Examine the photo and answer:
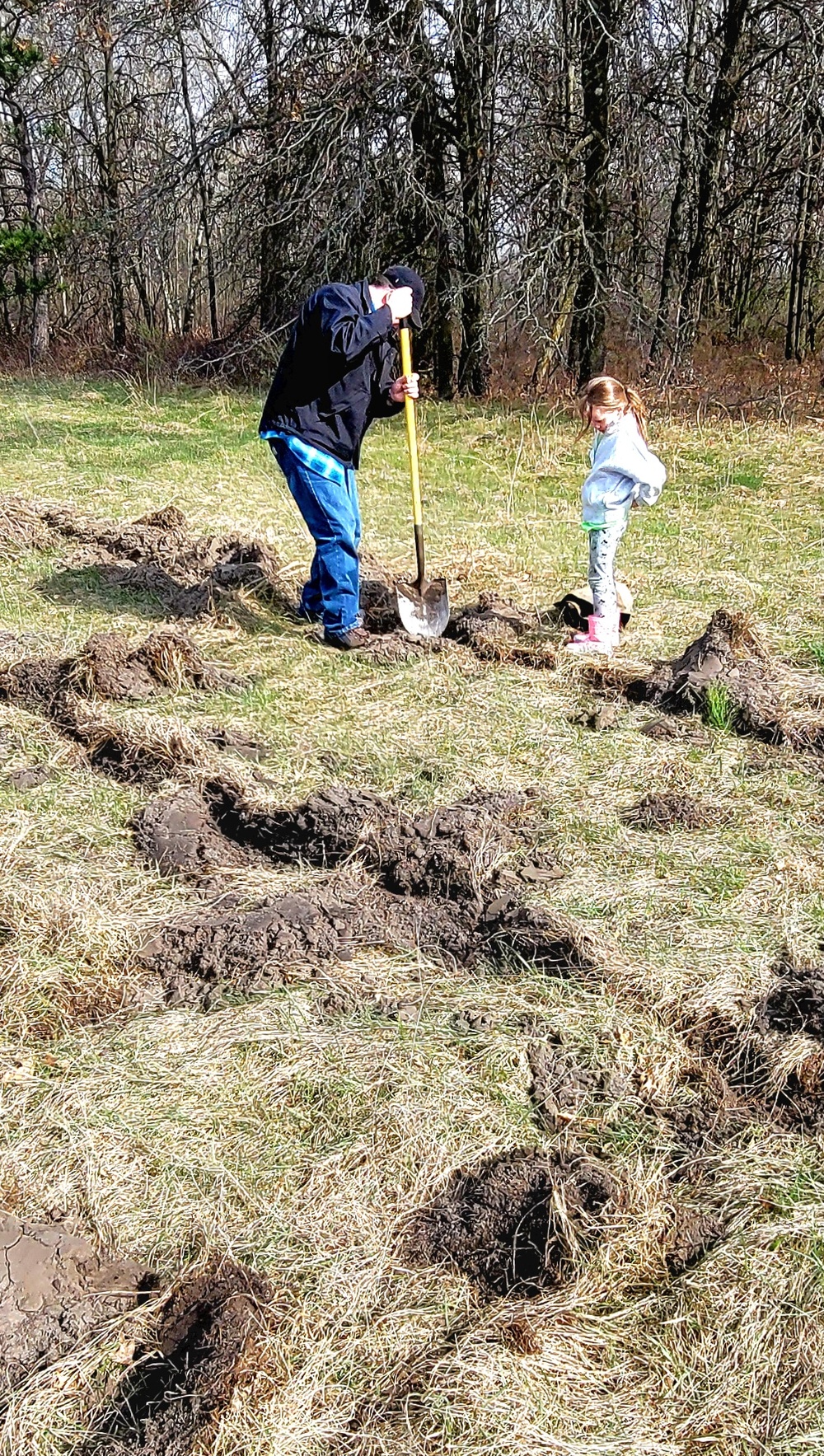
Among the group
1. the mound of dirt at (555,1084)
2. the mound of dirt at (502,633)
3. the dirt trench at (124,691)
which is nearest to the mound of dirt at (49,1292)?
the mound of dirt at (555,1084)

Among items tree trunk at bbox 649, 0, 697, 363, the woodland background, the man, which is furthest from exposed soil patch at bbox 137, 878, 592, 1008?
tree trunk at bbox 649, 0, 697, 363

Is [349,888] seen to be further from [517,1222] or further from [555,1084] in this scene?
[517,1222]

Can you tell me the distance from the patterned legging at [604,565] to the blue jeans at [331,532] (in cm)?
119

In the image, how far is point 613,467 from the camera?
5.18m

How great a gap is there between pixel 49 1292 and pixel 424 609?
401 centimetres

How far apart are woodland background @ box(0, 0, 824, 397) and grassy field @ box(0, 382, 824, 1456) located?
6830 mm

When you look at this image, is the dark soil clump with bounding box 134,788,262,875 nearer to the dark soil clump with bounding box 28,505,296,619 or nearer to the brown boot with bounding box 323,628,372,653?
the brown boot with bounding box 323,628,372,653

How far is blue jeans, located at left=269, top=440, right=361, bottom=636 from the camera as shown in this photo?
5434 mm

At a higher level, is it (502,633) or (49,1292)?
(502,633)

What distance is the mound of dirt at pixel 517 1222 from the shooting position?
91.7 inches

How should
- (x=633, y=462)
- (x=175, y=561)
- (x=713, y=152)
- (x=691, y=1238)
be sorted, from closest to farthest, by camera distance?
(x=691, y=1238)
(x=633, y=462)
(x=175, y=561)
(x=713, y=152)

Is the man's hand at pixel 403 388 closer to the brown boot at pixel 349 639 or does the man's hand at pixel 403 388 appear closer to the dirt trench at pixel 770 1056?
the brown boot at pixel 349 639

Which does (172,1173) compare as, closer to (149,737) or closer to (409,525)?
(149,737)

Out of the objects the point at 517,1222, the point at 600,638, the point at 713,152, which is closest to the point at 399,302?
the point at 600,638
